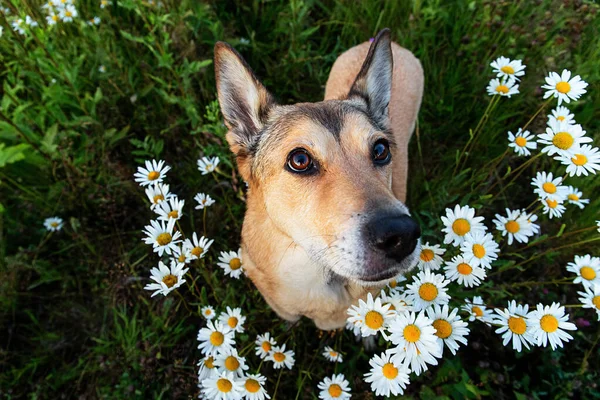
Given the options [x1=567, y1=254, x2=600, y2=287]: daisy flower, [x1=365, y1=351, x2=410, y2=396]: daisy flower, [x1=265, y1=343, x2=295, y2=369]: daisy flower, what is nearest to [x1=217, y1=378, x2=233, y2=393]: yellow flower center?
[x1=265, y1=343, x2=295, y2=369]: daisy flower

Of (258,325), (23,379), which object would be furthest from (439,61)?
(23,379)

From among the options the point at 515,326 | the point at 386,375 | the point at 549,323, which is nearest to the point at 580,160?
the point at 549,323

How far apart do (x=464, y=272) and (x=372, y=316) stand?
567mm

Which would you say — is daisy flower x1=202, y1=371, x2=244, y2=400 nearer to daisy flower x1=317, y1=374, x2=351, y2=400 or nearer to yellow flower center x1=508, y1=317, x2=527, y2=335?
daisy flower x1=317, y1=374, x2=351, y2=400

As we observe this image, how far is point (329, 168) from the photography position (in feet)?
7.18

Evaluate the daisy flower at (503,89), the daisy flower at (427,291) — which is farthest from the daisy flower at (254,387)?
the daisy flower at (503,89)

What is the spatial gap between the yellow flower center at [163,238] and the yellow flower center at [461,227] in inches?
67.1

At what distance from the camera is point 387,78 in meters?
2.84

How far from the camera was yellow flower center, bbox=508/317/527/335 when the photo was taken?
1.81 metres

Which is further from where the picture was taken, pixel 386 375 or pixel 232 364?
pixel 232 364

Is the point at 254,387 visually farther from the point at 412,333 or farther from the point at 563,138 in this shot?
the point at 563,138

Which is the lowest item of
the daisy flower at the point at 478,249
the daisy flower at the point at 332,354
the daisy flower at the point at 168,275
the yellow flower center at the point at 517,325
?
the daisy flower at the point at 332,354

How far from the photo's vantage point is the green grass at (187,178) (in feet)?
9.61

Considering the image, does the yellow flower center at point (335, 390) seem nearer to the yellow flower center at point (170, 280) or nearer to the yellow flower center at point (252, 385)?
the yellow flower center at point (252, 385)
